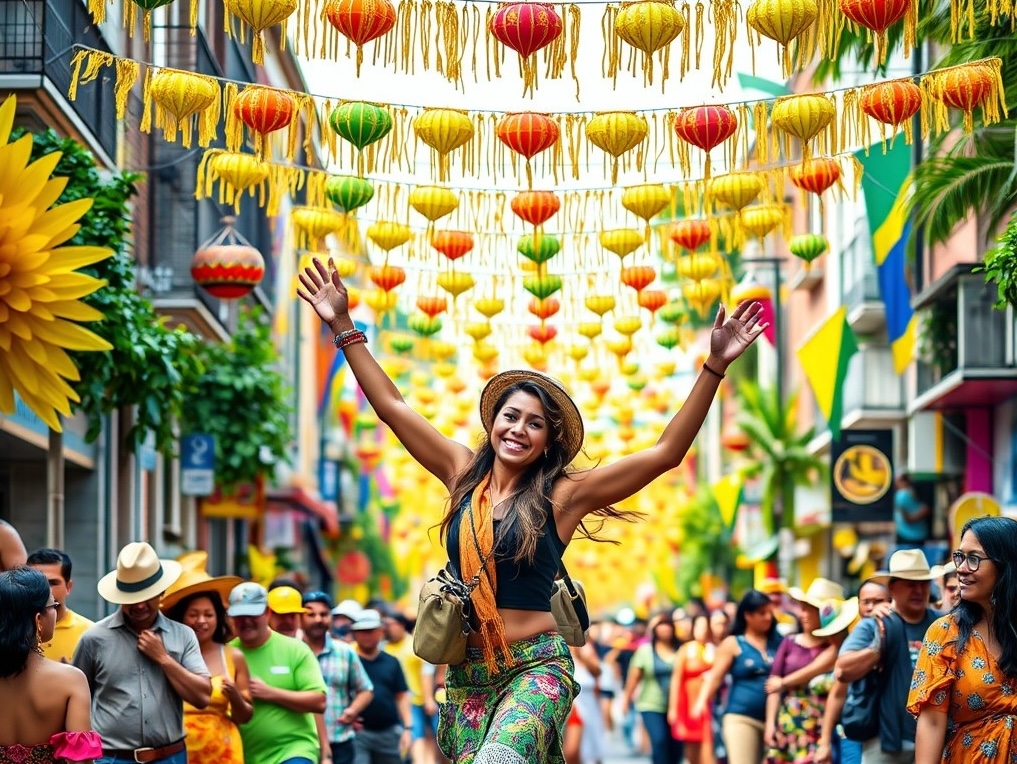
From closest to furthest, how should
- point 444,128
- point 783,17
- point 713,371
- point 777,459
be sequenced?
point 713,371 → point 783,17 → point 444,128 → point 777,459

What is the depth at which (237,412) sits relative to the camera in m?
27.1

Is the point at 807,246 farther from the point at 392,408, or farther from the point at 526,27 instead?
the point at 392,408

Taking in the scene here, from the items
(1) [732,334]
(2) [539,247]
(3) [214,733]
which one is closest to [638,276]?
(2) [539,247]

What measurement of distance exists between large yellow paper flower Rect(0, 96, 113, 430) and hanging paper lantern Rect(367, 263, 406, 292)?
8.85 metres

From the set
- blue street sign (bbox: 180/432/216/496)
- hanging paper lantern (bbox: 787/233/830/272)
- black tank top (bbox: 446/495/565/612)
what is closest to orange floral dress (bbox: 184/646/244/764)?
black tank top (bbox: 446/495/565/612)

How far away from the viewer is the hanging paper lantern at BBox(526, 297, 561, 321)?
2000 cm

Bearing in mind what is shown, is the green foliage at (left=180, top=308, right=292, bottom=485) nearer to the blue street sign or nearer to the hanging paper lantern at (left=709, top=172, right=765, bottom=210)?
the blue street sign

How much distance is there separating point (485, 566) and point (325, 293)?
4.63 feet

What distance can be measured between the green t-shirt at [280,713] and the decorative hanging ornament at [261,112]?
3311 millimetres

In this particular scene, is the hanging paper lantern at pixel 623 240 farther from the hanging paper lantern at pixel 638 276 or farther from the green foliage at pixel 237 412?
the green foliage at pixel 237 412

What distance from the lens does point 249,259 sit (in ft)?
73.6

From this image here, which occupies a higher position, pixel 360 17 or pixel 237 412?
pixel 360 17

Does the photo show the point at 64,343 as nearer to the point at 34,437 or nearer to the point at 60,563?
the point at 60,563

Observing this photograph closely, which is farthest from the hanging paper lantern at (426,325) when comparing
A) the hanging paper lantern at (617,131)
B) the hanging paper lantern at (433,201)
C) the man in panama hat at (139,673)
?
the man in panama hat at (139,673)
